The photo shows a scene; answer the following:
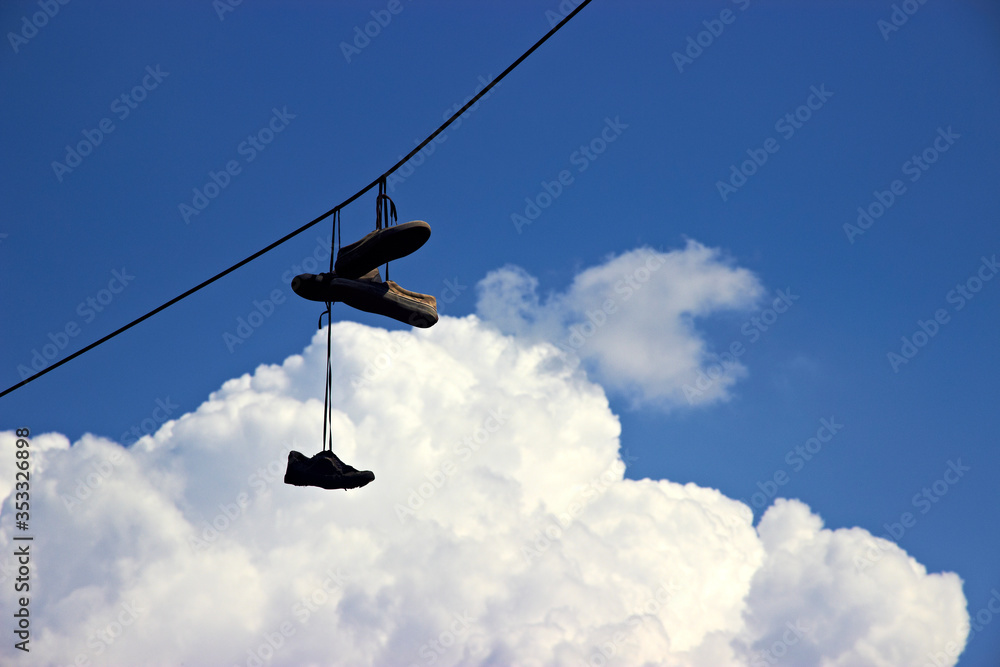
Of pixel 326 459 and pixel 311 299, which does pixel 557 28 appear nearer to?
pixel 311 299

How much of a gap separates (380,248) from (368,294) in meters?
0.52

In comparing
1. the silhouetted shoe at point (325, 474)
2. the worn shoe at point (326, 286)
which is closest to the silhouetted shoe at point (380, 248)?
the worn shoe at point (326, 286)

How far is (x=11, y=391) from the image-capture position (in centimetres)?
872

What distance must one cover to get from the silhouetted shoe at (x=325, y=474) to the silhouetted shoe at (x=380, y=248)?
5.46 ft

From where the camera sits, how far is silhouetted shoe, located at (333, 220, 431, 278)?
8039 mm

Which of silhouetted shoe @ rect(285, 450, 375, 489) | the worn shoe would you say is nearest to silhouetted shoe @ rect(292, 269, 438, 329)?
the worn shoe

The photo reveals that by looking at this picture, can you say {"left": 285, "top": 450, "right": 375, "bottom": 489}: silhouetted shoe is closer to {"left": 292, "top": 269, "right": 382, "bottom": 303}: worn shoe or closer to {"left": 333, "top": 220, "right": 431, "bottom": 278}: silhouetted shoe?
{"left": 292, "top": 269, "right": 382, "bottom": 303}: worn shoe

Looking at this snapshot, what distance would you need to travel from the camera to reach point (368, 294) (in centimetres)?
861

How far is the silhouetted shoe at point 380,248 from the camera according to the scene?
8039 millimetres

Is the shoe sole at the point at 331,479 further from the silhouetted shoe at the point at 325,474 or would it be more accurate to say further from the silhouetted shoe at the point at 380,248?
the silhouetted shoe at the point at 380,248

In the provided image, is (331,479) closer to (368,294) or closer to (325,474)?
(325,474)

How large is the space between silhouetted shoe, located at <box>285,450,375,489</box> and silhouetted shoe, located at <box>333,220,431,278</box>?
5.46 ft

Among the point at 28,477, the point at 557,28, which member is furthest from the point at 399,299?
the point at 28,477

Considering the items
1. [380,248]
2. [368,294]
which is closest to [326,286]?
[368,294]
